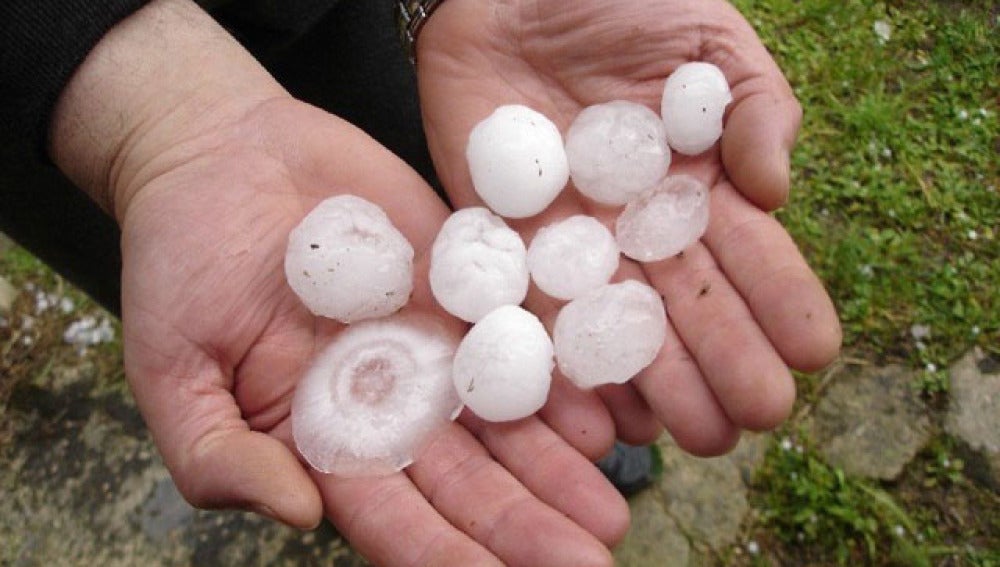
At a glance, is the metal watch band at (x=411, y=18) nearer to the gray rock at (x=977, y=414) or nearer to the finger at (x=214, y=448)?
the finger at (x=214, y=448)

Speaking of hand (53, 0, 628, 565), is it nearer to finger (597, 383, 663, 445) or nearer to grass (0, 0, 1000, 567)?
finger (597, 383, 663, 445)

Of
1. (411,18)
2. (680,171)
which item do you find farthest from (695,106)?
(411,18)

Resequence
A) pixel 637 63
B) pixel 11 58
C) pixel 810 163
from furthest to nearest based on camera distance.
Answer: pixel 810 163 → pixel 637 63 → pixel 11 58

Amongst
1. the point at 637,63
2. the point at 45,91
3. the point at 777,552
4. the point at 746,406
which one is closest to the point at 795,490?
the point at 777,552

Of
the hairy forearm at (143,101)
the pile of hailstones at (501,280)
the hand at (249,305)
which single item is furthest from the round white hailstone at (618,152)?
the hairy forearm at (143,101)

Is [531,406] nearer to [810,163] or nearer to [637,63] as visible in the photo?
[637,63]

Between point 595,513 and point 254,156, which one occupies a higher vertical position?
point 254,156
